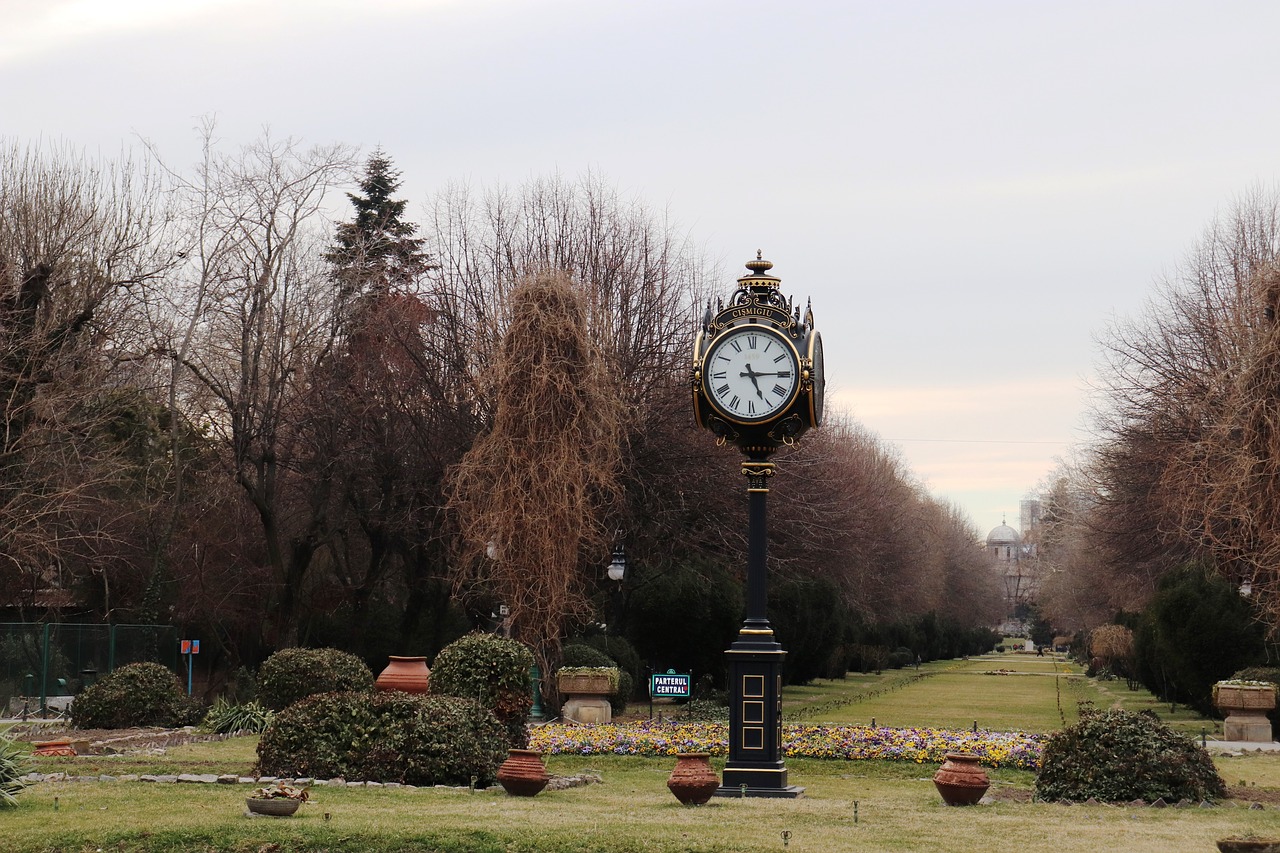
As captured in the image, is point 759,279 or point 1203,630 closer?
point 759,279

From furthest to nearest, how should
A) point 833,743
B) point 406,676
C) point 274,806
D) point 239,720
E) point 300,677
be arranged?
point 300,677, point 239,720, point 406,676, point 833,743, point 274,806

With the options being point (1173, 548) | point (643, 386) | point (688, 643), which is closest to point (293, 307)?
point (643, 386)

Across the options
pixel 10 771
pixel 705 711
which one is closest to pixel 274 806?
pixel 10 771

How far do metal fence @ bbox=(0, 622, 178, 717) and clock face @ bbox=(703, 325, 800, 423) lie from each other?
1861 cm

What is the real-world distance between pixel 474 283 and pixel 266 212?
5.30 m

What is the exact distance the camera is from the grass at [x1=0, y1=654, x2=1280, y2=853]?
991 cm

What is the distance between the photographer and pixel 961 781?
12.6 m

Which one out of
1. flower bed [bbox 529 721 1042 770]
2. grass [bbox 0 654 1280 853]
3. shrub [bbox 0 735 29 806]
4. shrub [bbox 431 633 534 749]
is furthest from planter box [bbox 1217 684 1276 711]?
shrub [bbox 0 735 29 806]

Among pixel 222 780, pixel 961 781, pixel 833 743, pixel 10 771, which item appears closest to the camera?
pixel 10 771

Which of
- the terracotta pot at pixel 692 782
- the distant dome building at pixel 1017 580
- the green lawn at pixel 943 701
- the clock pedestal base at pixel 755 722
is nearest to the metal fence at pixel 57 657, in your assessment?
the green lawn at pixel 943 701

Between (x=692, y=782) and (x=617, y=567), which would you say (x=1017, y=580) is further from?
(x=692, y=782)

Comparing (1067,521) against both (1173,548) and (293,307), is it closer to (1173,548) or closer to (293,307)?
(1173,548)

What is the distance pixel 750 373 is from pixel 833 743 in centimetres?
691

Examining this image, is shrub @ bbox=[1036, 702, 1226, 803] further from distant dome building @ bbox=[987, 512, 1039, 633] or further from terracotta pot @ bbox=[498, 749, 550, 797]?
distant dome building @ bbox=[987, 512, 1039, 633]
